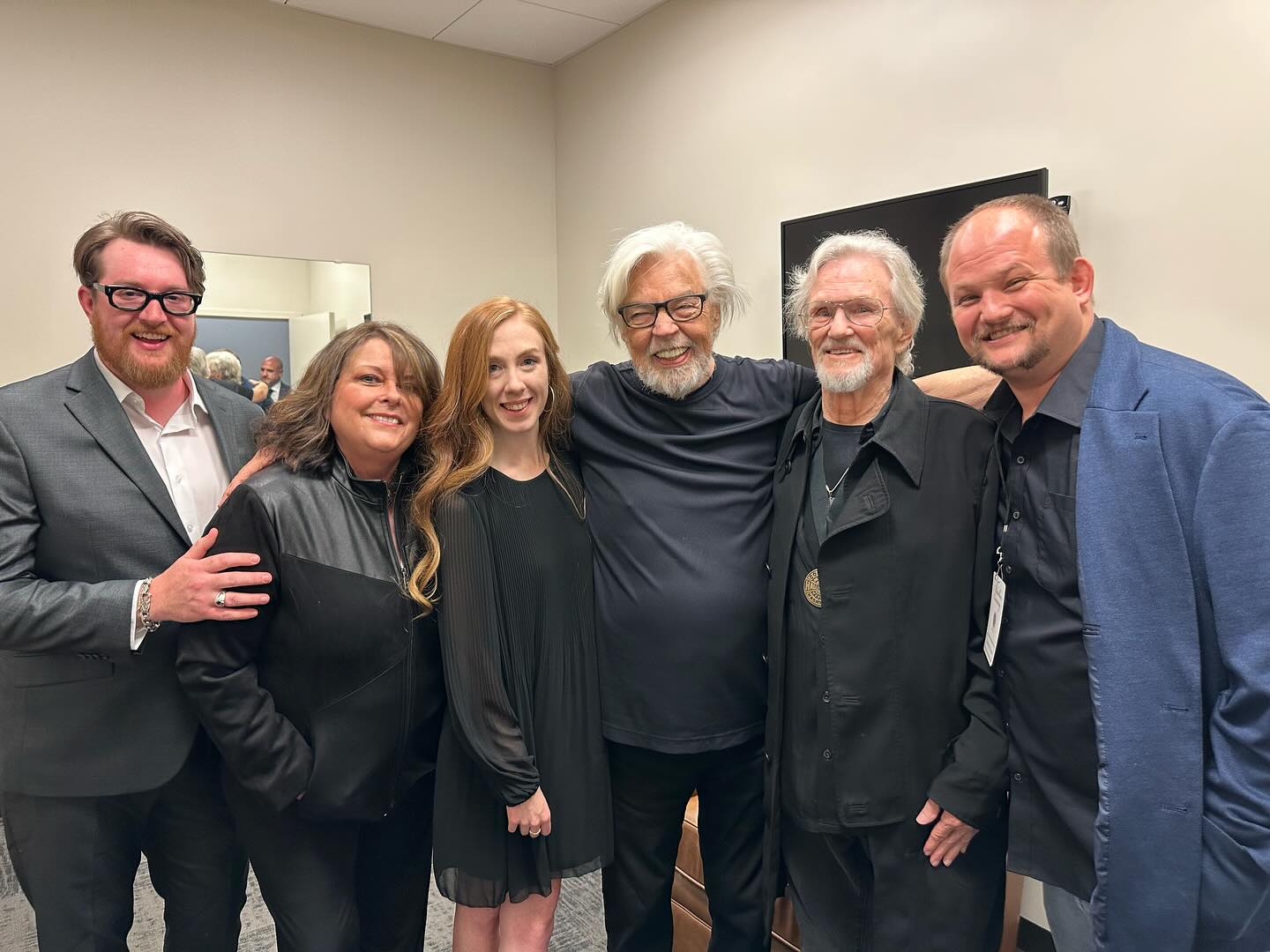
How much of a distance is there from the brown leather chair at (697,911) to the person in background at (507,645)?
0.53 m

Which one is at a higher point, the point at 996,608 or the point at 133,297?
the point at 133,297

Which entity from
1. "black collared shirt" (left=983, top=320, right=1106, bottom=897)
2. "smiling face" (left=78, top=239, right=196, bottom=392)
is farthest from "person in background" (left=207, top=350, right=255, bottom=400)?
"black collared shirt" (left=983, top=320, right=1106, bottom=897)

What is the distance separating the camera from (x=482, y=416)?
1776mm

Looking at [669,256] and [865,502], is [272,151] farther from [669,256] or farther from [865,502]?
[865,502]

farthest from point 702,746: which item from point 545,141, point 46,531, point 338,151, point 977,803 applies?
point 545,141

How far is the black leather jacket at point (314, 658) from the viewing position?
1548mm

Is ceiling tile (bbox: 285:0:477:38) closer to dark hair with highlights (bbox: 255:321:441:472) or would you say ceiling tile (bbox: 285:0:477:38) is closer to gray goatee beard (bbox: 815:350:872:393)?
dark hair with highlights (bbox: 255:321:441:472)

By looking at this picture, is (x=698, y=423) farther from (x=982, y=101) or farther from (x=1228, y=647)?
(x=982, y=101)

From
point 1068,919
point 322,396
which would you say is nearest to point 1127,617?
point 1068,919

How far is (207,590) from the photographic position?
4.91 feet

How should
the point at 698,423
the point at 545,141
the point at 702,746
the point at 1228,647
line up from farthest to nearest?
the point at 545,141, the point at 698,423, the point at 702,746, the point at 1228,647

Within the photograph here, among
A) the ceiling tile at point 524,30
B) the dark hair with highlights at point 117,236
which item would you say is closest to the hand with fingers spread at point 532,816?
the dark hair with highlights at point 117,236

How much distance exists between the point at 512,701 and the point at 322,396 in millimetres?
733

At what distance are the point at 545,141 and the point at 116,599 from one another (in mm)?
4188
